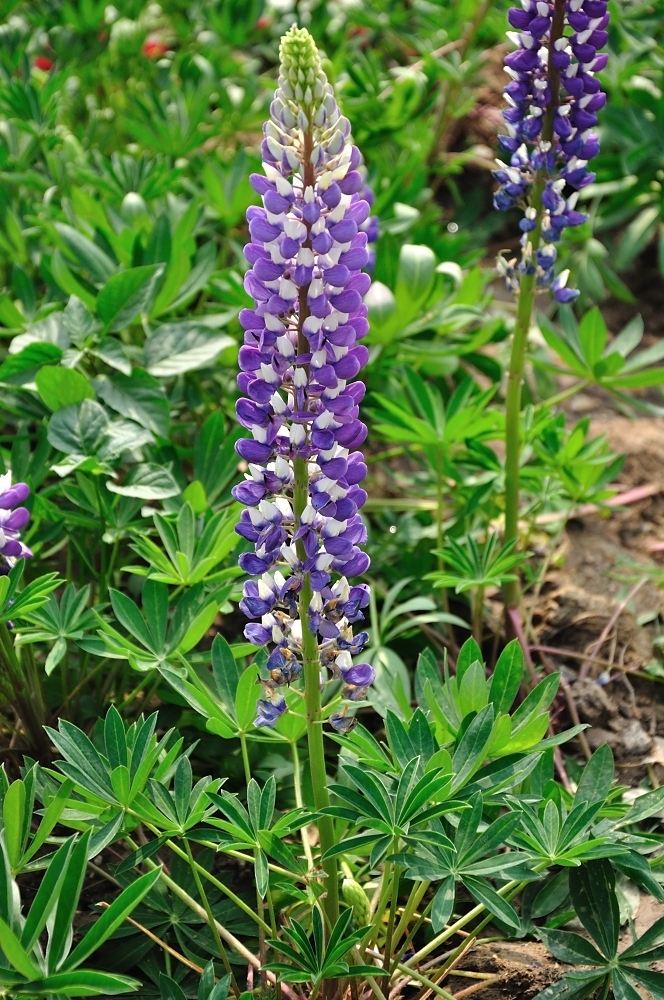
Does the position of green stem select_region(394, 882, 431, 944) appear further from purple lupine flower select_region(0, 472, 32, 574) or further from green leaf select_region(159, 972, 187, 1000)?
purple lupine flower select_region(0, 472, 32, 574)

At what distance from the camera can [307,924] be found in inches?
86.7

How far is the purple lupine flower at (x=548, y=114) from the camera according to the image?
2.31 metres

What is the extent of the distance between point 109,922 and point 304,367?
891 millimetres

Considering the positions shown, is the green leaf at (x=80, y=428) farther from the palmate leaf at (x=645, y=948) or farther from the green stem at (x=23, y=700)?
the palmate leaf at (x=645, y=948)

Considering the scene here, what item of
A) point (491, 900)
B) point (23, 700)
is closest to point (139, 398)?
point (23, 700)

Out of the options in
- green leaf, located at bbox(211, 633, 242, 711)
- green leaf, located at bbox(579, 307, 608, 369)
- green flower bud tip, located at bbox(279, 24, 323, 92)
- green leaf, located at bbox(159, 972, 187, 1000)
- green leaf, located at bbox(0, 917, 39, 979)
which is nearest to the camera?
green leaf, located at bbox(0, 917, 39, 979)

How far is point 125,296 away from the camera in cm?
→ 289

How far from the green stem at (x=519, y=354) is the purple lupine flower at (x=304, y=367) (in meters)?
0.79

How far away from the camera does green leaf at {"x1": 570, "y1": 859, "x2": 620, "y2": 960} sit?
2037 mm

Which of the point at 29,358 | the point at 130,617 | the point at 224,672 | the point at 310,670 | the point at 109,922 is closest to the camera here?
the point at 109,922

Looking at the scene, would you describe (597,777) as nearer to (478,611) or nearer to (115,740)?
(478,611)

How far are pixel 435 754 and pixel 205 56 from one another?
3624mm

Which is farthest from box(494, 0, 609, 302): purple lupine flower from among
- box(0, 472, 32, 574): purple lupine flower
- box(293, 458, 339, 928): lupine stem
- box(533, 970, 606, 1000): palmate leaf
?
box(533, 970, 606, 1000): palmate leaf

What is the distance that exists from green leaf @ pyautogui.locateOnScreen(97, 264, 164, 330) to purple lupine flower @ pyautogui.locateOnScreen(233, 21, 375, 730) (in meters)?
1.18
